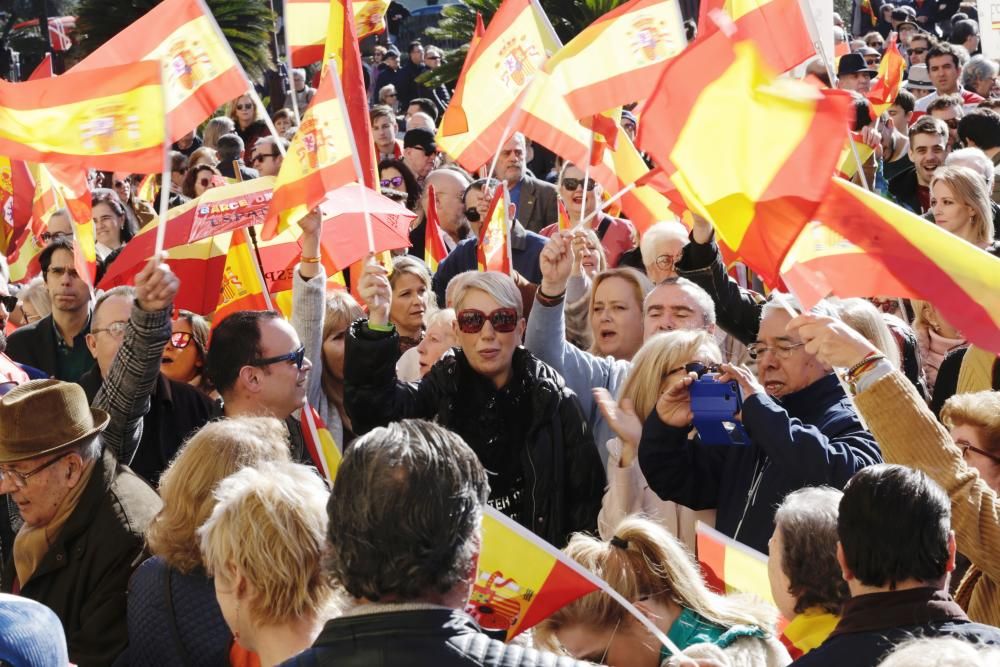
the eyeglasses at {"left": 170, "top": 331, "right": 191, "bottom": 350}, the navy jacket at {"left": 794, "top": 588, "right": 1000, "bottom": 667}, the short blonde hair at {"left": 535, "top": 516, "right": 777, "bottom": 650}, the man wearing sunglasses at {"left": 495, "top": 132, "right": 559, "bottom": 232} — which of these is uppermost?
the navy jacket at {"left": 794, "top": 588, "right": 1000, "bottom": 667}

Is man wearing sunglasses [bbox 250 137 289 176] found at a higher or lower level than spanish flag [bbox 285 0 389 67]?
lower

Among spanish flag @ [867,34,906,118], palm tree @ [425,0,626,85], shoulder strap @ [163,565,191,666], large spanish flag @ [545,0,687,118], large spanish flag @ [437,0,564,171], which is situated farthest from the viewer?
palm tree @ [425,0,626,85]

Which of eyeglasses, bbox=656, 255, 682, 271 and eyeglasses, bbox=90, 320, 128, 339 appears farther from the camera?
eyeglasses, bbox=656, 255, 682, 271

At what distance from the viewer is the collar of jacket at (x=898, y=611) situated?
279 centimetres

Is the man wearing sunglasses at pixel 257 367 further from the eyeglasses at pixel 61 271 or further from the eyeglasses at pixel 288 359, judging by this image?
the eyeglasses at pixel 61 271

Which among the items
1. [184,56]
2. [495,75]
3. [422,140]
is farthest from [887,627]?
[422,140]

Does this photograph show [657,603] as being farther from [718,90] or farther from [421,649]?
[718,90]

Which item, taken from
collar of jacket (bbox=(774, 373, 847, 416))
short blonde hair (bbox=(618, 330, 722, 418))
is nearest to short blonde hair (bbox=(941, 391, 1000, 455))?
collar of jacket (bbox=(774, 373, 847, 416))

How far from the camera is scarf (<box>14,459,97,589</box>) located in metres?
3.93

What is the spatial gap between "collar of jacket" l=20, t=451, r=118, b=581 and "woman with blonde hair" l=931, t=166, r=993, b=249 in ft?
12.0

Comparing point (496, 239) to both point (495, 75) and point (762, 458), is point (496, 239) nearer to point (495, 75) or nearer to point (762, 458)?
point (495, 75)

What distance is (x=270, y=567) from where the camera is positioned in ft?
9.69

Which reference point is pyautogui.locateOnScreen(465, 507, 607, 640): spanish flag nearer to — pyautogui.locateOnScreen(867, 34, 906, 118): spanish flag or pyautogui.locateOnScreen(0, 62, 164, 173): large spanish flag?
pyautogui.locateOnScreen(0, 62, 164, 173): large spanish flag

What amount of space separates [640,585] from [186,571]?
1.08 meters
